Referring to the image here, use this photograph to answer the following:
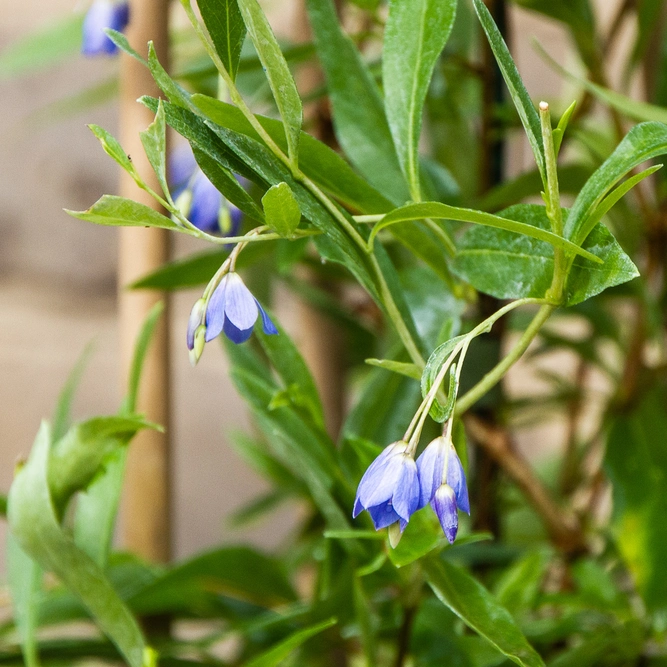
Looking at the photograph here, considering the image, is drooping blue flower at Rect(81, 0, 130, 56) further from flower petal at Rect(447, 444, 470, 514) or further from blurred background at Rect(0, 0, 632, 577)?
blurred background at Rect(0, 0, 632, 577)

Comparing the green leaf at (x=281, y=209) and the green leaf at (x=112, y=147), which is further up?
the green leaf at (x=112, y=147)

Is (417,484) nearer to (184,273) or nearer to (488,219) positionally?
(488,219)

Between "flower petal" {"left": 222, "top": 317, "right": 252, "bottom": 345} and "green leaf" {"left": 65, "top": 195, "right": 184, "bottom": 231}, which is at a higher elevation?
"green leaf" {"left": 65, "top": 195, "right": 184, "bottom": 231}

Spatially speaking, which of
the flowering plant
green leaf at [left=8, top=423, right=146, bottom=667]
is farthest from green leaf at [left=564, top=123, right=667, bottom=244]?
green leaf at [left=8, top=423, right=146, bottom=667]

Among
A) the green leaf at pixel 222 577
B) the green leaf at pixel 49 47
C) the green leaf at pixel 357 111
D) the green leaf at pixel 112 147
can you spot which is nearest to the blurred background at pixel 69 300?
the green leaf at pixel 49 47

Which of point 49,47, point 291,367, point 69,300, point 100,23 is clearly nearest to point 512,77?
point 291,367

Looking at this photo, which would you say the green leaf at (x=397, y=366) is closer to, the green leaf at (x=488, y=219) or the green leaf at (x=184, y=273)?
the green leaf at (x=488, y=219)

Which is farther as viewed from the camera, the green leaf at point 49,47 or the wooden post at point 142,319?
the green leaf at point 49,47
